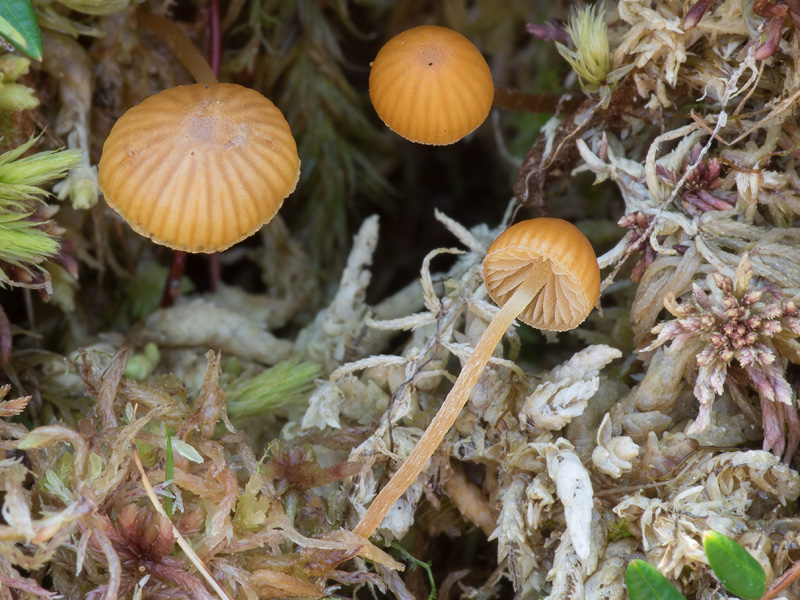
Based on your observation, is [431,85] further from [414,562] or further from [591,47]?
[414,562]

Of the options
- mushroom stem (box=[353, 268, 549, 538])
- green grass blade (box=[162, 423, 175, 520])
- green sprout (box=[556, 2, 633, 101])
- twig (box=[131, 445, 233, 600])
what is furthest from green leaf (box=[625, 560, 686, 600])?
green sprout (box=[556, 2, 633, 101])

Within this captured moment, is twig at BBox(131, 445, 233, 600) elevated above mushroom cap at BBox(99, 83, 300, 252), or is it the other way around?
mushroom cap at BBox(99, 83, 300, 252)

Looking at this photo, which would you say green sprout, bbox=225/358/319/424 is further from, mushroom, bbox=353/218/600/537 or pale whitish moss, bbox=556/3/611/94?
pale whitish moss, bbox=556/3/611/94

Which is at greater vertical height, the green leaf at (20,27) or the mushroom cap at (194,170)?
the green leaf at (20,27)

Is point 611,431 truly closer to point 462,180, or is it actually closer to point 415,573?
point 415,573

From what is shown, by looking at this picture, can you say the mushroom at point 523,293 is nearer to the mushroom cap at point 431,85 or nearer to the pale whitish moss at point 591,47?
the mushroom cap at point 431,85

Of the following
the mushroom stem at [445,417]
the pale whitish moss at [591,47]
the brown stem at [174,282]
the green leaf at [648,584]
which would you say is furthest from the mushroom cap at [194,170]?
the green leaf at [648,584]
